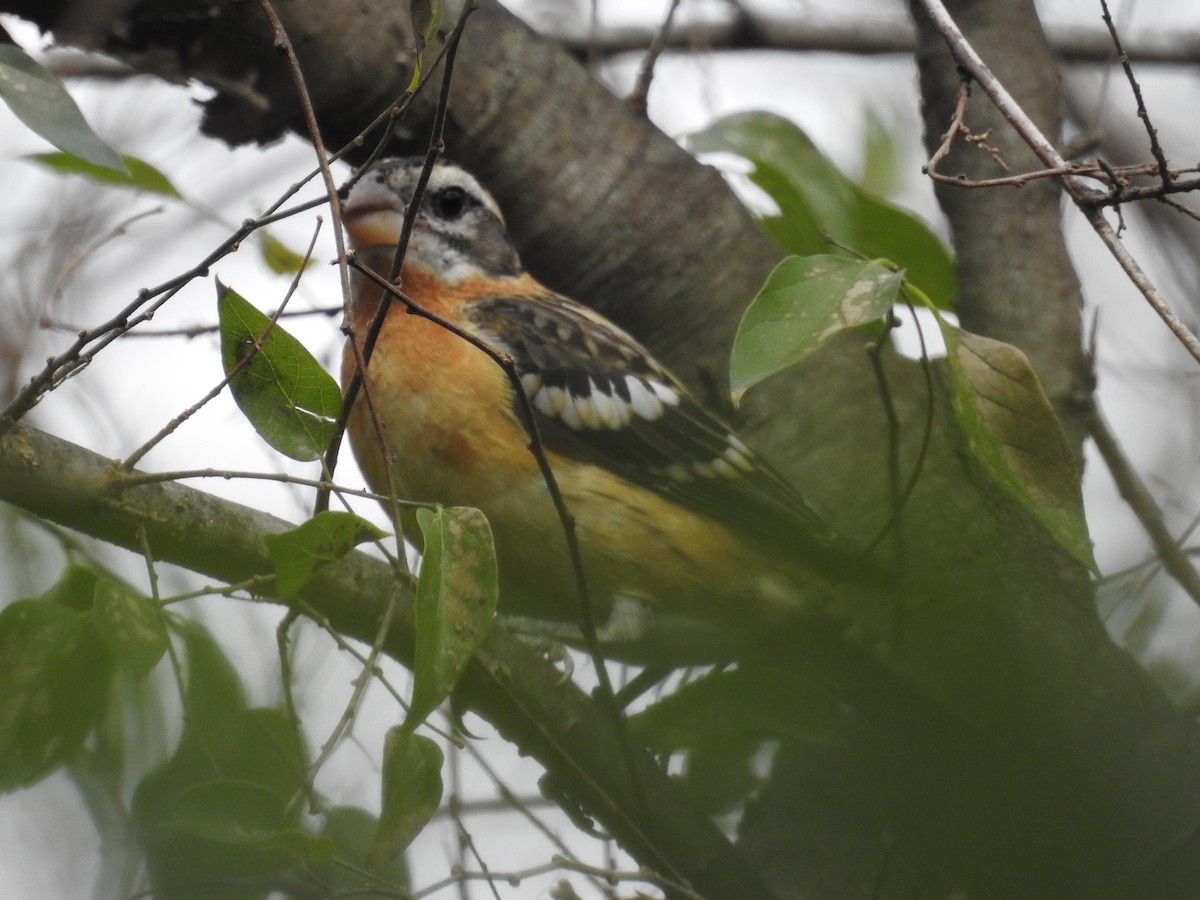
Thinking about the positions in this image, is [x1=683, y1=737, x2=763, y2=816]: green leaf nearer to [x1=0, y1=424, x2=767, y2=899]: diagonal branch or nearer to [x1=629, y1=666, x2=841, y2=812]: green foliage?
[x1=629, y1=666, x2=841, y2=812]: green foliage

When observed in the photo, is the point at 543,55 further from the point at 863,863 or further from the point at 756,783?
the point at 863,863

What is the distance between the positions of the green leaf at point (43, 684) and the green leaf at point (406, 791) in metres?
0.57

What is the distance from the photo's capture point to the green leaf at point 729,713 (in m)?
2.53

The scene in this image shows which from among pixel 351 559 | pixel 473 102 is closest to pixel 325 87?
pixel 473 102

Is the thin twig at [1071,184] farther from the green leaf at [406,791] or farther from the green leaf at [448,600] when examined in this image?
the green leaf at [406,791]

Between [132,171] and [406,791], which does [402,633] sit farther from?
[132,171]

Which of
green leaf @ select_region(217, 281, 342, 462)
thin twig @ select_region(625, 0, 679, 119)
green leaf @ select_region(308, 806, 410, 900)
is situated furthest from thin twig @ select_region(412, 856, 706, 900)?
thin twig @ select_region(625, 0, 679, 119)

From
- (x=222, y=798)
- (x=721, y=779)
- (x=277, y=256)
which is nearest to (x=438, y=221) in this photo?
(x=277, y=256)

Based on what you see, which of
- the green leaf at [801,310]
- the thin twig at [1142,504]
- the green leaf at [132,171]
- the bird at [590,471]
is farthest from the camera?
the bird at [590,471]

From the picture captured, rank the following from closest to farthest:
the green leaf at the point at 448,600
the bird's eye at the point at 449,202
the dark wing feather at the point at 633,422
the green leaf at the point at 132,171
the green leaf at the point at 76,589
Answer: the green leaf at the point at 448,600
the green leaf at the point at 76,589
the green leaf at the point at 132,171
the dark wing feather at the point at 633,422
the bird's eye at the point at 449,202

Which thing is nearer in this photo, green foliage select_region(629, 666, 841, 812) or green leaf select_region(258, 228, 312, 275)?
green foliage select_region(629, 666, 841, 812)

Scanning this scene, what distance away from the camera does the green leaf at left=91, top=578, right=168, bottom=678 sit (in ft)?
5.98

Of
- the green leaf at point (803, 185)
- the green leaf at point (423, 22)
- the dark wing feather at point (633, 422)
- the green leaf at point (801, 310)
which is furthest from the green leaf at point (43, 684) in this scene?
the green leaf at point (803, 185)

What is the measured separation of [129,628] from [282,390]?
0.41 m
